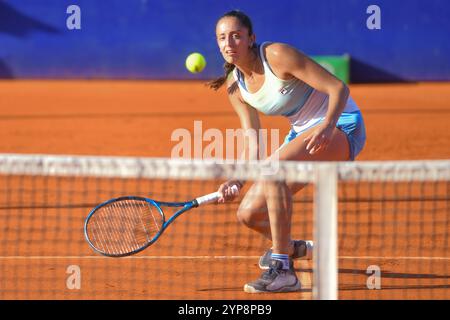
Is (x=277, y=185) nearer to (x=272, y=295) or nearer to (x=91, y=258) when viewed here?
(x=272, y=295)

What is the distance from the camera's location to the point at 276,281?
171 inches

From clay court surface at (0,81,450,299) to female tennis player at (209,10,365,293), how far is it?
27cm

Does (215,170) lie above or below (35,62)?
below

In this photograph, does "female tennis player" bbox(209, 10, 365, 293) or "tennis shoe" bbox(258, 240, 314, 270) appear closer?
"female tennis player" bbox(209, 10, 365, 293)

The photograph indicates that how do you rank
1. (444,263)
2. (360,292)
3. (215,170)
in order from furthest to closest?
(444,263) → (360,292) → (215,170)

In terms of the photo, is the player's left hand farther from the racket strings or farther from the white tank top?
the racket strings

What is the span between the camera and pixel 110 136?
10.5 m

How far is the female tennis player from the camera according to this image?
4.21 m

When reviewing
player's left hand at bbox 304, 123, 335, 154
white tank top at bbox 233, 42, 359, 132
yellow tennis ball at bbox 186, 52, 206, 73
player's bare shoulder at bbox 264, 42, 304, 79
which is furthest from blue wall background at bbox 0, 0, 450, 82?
player's left hand at bbox 304, 123, 335, 154

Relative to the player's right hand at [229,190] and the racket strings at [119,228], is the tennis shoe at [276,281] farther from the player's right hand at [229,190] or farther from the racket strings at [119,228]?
the racket strings at [119,228]

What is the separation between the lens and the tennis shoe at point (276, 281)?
4.34 metres

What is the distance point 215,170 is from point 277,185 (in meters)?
1.05

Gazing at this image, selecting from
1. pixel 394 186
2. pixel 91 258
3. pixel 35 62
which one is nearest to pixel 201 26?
pixel 35 62

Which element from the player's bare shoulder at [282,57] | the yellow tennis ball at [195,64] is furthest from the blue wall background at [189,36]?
the player's bare shoulder at [282,57]
